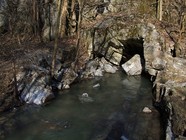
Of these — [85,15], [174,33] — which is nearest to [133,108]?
[174,33]

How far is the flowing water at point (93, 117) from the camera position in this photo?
473 inches

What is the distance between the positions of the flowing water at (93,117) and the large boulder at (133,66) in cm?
238

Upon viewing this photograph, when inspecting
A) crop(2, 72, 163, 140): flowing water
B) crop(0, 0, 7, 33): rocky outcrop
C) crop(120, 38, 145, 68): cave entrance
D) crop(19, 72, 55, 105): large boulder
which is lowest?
crop(2, 72, 163, 140): flowing water

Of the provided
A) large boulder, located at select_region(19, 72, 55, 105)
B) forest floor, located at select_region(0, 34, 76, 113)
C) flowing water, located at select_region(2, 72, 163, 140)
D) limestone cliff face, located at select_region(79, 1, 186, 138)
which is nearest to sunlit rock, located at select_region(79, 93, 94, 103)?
flowing water, located at select_region(2, 72, 163, 140)

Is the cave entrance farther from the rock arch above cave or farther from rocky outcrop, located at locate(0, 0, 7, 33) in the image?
rocky outcrop, located at locate(0, 0, 7, 33)

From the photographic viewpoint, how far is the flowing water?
1201 centimetres

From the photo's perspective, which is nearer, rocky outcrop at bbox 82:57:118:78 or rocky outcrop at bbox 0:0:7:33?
rocky outcrop at bbox 82:57:118:78

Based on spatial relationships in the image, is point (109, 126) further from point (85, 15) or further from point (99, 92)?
point (85, 15)

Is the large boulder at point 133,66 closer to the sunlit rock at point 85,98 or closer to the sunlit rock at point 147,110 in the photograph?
the sunlit rock at point 85,98

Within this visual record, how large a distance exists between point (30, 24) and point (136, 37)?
364 inches

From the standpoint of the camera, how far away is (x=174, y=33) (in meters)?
20.9

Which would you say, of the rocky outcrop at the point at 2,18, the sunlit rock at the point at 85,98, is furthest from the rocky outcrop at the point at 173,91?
the rocky outcrop at the point at 2,18

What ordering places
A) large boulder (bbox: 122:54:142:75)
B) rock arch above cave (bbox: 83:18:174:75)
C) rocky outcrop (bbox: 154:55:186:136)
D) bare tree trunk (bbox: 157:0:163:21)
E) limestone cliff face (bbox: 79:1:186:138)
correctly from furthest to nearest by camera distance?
bare tree trunk (bbox: 157:0:163:21) → large boulder (bbox: 122:54:142:75) → rock arch above cave (bbox: 83:18:174:75) → limestone cliff face (bbox: 79:1:186:138) → rocky outcrop (bbox: 154:55:186:136)

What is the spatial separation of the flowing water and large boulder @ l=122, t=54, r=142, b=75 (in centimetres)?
238
